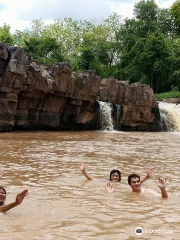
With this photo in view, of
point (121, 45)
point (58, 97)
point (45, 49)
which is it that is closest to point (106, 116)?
point (58, 97)

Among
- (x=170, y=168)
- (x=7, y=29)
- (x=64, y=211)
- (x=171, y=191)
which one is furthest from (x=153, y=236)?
(x=7, y=29)

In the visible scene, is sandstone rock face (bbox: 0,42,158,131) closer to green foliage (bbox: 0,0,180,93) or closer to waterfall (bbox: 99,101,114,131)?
waterfall (bbox: 99,101,114,131)

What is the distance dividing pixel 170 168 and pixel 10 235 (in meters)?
7.08

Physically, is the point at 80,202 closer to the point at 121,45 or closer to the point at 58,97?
the point at 58,97

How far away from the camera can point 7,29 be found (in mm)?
60531

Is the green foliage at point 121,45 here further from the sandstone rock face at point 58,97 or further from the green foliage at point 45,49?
the sandstone rock face at point 58,97

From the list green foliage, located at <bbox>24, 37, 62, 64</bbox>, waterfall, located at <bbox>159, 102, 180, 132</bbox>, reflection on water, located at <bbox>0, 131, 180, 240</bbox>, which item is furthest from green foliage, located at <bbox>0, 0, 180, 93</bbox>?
reflection on water, located at <bbox>0, 131, 180, 240</bbox>

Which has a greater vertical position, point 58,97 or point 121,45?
point 121,45

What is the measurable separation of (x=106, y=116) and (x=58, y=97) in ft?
15.0

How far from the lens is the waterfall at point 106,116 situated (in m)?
28.5

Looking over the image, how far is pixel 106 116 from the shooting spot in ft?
93.4

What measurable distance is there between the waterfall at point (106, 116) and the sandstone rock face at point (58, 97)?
399 millimetres

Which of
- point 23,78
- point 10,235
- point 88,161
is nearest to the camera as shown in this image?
point 10,235

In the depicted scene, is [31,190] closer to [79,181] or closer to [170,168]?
[79,181]
